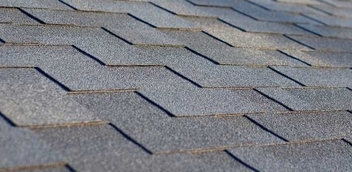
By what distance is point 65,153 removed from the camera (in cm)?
151

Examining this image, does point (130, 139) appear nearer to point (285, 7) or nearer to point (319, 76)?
point (319, 76)

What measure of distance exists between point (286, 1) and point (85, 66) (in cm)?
217

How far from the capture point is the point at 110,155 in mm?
1577

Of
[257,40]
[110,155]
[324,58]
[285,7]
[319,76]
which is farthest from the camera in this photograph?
[285,7]

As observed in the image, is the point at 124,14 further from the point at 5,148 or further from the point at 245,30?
the point at 5,148

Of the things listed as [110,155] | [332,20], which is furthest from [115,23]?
[332,20]

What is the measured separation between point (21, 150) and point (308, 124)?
1.10m

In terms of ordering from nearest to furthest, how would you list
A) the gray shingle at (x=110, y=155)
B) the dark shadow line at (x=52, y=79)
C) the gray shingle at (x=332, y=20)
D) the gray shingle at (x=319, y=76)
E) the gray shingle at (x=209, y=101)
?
1. the gray shingle at (x=110, y=155)
2. the dark shadow line at (x=52, y=79)
3. the gray shingle at (x=209, y=101)
4. the gray shingle at (x=319, y=76)
5. the gray shingle at (x=332, y=20)

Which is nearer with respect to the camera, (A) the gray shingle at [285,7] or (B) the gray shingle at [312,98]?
(B) the gray shingle at [312,98]

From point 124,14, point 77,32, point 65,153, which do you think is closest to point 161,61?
point 77,32

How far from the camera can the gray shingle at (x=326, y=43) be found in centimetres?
323

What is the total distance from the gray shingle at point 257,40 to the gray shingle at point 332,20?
2.38 ft

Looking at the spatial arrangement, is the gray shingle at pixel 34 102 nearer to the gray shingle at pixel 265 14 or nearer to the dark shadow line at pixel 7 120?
the dark shadow line at pixel 7 120

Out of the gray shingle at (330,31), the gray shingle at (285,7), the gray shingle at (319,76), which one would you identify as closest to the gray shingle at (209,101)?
the gray shingle at (319,76)
